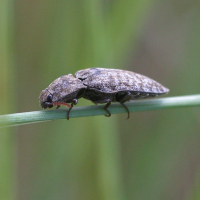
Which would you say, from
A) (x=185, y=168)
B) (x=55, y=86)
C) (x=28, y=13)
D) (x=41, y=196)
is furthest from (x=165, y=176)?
(x=28, y=13)

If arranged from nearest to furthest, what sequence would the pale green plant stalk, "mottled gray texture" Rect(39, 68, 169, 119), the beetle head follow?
the pale green plant stalk
the beetle head
"mottled gray texture" Rect(39, 68, 169, 119)

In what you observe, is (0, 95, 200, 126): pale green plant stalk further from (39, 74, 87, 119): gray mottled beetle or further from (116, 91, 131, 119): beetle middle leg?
(39, 74, 87, 119): gray mottled beetle

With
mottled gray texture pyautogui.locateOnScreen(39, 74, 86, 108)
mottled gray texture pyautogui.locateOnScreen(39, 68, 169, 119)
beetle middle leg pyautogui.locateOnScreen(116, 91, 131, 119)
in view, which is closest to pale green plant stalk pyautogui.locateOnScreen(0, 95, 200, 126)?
beetle middle leg pyautogui.locateOnScreen(116, 91, 131, 119)

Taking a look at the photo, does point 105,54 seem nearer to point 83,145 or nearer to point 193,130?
point 83,145

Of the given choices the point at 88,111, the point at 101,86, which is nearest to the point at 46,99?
the point at 88,111

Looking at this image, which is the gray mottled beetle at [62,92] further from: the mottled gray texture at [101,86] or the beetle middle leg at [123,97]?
the beetle middle leg at [123,97]

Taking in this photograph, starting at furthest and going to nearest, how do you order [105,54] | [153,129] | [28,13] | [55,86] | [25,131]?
1. [25,131]
2. [28,13]
3. [153,129]
4. [105,54]
5. [55,86]

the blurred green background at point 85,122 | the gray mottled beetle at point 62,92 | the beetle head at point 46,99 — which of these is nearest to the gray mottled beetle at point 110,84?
the gray mottled beetle at point 62,92

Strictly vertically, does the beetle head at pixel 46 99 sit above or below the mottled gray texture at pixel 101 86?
below
